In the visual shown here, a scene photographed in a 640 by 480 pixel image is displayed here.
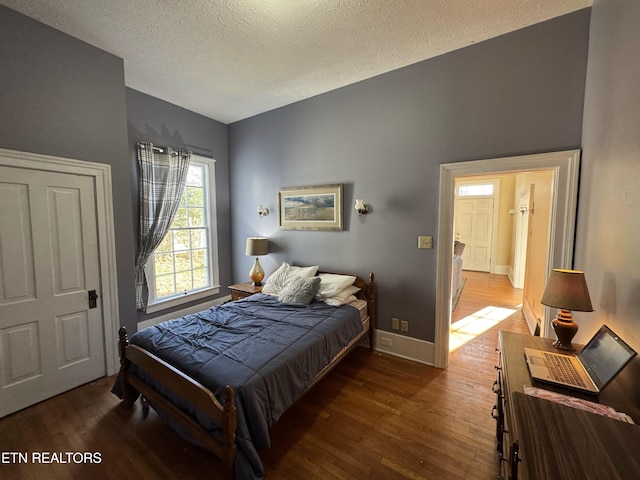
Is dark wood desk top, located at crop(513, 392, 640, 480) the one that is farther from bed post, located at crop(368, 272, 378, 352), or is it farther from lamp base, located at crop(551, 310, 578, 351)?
bed post, located at crop(368, 272, 378, 352)

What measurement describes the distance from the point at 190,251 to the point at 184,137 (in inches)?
62.7

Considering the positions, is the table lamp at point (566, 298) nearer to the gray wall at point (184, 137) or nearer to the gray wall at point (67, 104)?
the gray wall at point (67, 104)

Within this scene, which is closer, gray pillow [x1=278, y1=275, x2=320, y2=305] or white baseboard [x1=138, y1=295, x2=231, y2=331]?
gray pillow [x1=278, y1=275, x2=320, y2=305]

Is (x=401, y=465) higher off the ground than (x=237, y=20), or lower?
lower

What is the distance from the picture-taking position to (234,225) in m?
4.36

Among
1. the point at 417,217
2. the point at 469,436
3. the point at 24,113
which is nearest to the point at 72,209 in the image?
the point at 24,113

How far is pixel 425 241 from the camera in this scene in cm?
274

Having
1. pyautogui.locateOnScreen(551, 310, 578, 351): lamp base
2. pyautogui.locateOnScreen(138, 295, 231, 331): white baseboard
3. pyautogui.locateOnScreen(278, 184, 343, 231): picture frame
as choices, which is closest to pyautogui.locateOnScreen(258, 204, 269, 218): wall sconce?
pyautogui.locateOnScreen(278, 184, 343, 231): picture frame

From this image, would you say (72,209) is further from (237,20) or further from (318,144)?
(318,144)

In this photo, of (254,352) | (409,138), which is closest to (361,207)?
(409,138)

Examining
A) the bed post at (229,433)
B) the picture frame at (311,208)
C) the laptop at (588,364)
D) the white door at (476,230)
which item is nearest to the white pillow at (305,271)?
the picture frame at (311,208)

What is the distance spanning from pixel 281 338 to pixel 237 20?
249 cm

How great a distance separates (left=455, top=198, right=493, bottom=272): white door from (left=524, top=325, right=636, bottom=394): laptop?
6.54m

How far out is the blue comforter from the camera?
59.9 inches
